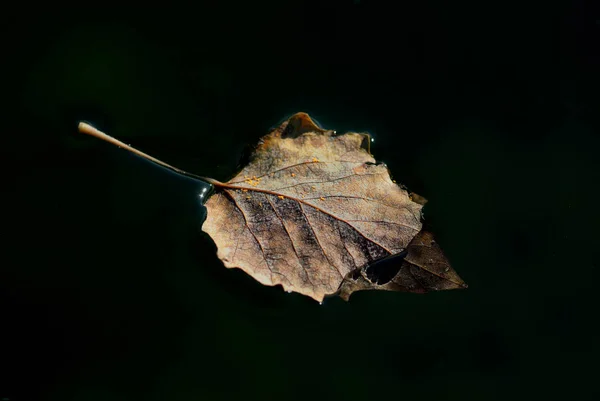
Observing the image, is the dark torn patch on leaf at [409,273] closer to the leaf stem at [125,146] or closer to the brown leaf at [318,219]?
the brown leaf at [318,219]

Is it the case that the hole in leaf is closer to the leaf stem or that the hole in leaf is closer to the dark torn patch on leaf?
the dark torn patch on leaf

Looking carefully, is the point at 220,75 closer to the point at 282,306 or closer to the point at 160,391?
the point at 282,306

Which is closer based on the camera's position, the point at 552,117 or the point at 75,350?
the point at 75,350

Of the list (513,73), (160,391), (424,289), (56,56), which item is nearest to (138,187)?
(56,56)

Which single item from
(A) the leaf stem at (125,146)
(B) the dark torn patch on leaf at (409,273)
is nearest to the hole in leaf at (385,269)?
(B) the dark torn patch on leaf at (409,273)

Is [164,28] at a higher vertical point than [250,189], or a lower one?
higher

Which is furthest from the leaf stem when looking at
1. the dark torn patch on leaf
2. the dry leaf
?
the dark torn patch on leaf

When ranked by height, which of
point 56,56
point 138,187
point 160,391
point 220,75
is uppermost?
point 220,75
